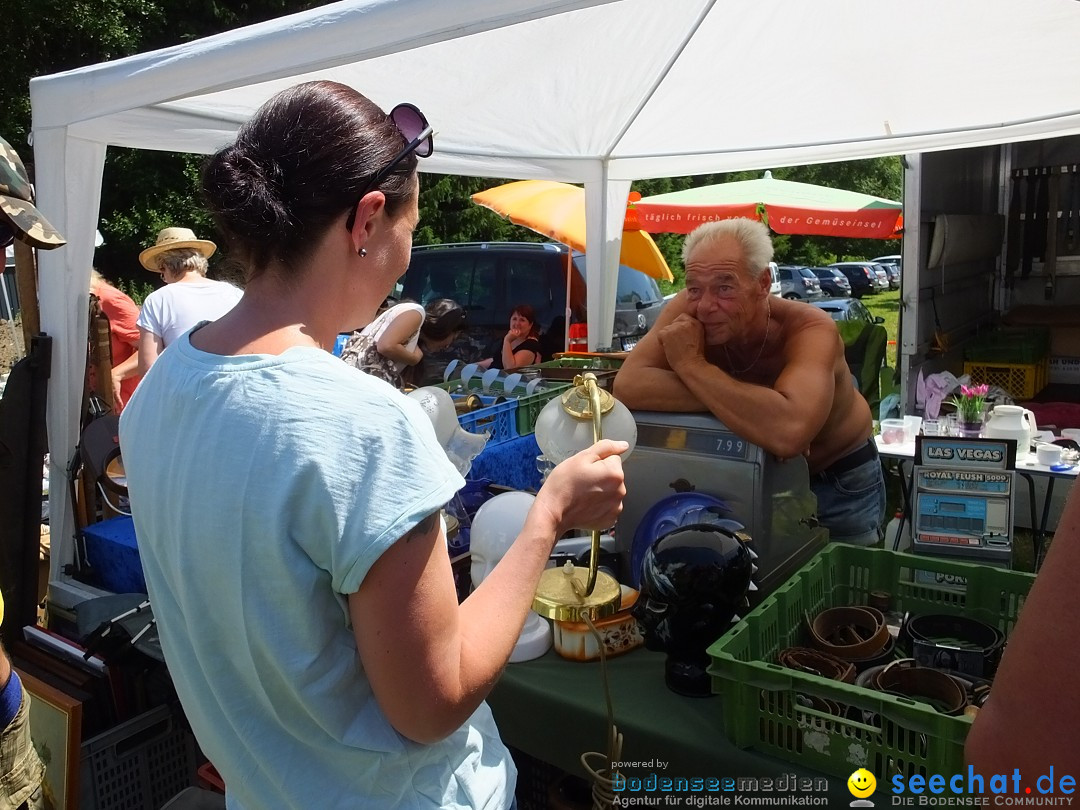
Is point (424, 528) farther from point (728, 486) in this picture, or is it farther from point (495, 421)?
point (495, 421)

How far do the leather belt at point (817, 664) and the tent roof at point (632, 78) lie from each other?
4.74ft

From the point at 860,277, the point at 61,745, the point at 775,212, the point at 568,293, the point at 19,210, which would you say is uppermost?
the point at 860,277

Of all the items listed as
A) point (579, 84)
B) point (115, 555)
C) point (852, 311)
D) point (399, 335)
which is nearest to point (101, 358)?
point (115, 555)

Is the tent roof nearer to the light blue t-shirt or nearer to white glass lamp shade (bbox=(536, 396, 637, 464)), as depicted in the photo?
white glass lamp shade (bbox=(536, 396, 637, 464))

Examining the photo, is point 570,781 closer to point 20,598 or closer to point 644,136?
point 20,598

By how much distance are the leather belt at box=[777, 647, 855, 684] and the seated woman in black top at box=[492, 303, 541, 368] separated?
4.00 meters

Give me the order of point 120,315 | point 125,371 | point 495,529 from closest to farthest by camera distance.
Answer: point 495,529 < point 125,371 < point 120,315

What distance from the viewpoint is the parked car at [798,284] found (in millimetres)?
18922

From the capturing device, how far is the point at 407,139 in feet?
3.06

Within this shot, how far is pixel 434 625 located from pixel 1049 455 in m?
3.51

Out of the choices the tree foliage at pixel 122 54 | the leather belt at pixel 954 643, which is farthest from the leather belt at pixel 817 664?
the tree foliage at pixel 122 54

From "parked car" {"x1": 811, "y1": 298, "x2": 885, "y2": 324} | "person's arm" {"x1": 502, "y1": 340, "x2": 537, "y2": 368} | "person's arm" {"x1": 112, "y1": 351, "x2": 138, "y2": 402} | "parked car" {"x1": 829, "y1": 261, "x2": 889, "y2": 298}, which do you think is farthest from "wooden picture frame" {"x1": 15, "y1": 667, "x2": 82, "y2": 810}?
"parked car" {"x1": 829, "y1": 261, "x2": 889, "y2": 298}

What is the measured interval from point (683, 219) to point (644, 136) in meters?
3.63

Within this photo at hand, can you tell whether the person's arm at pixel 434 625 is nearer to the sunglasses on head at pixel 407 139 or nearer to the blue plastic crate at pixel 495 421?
the sunglasses on head at pixel 407 139
